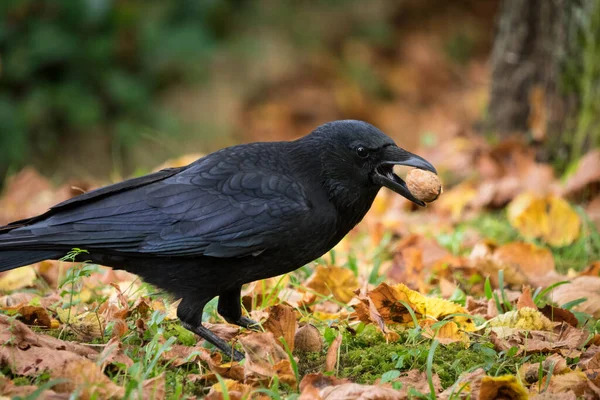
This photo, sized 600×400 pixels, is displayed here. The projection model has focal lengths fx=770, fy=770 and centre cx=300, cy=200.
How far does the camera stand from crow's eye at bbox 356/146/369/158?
121 inches

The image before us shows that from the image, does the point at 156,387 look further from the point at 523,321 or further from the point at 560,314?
the point at 560,314

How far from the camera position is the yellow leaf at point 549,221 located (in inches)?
166

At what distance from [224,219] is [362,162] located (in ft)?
1.96

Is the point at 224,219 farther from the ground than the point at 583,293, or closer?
farther from the ground

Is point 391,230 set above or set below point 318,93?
below

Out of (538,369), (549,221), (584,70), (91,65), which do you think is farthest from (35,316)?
(91,65)

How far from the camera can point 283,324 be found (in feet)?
8.90

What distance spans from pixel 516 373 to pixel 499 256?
133 centimetres


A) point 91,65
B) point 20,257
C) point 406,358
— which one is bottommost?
point 406,358

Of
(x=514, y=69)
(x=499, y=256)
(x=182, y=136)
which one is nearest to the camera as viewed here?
(x=499, y=256)

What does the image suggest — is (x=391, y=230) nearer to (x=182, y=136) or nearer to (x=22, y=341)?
(x=22, y=341)

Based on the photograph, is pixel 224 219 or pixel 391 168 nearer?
pixel 224 219

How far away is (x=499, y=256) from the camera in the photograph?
3.87 m

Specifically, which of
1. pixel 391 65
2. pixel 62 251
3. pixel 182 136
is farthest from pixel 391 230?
pixel 391 65
